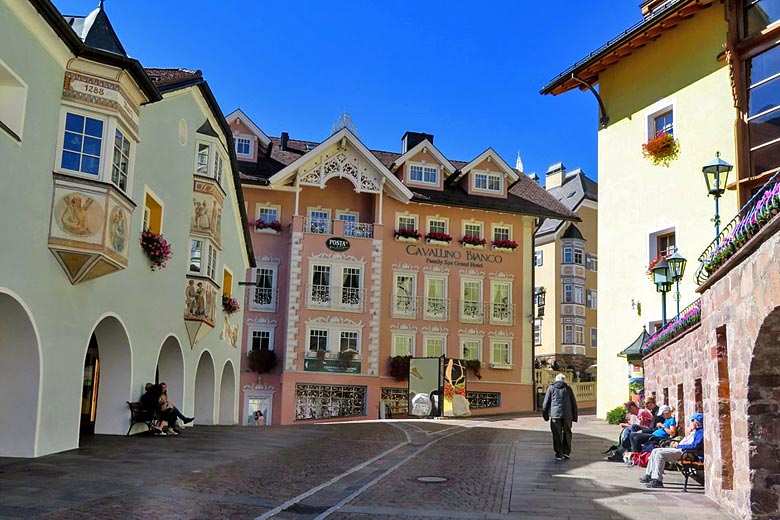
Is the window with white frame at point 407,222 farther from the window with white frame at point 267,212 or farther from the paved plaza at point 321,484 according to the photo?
the paved plaza at point 321,484

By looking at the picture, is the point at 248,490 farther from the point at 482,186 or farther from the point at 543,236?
the point at 543,236

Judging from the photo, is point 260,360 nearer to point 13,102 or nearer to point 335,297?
point 335,297

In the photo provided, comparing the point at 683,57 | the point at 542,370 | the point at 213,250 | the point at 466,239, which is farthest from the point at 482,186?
the point at 213,250

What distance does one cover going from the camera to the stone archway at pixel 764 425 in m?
9.11

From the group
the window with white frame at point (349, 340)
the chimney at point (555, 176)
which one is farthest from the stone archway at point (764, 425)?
the chimney at point (555, 176)

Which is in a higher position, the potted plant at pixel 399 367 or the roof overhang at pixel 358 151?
the roof overhang at pixel 358 151

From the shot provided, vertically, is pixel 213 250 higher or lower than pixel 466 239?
lower

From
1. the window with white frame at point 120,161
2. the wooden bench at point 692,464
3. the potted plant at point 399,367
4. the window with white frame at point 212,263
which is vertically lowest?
the wooden bench at point 692,464

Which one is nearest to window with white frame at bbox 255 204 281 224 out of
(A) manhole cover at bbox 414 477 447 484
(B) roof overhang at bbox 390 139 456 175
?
(B) roof overhang at bbox 390 139 456 175

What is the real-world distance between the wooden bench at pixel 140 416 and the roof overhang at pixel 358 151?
76.6 feet

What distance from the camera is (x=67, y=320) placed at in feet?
45.7

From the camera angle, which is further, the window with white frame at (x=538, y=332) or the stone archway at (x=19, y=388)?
the window with white frame at (x=538, y=332)

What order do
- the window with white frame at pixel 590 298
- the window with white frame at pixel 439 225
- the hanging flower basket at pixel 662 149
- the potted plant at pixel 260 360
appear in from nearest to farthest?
the hanging flower basket at pixel 662 149
the potted plant at pixel 260 360
the window with white frame at pixel 439 225
the window with white frame at pixel 590 298

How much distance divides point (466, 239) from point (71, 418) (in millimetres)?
30355
